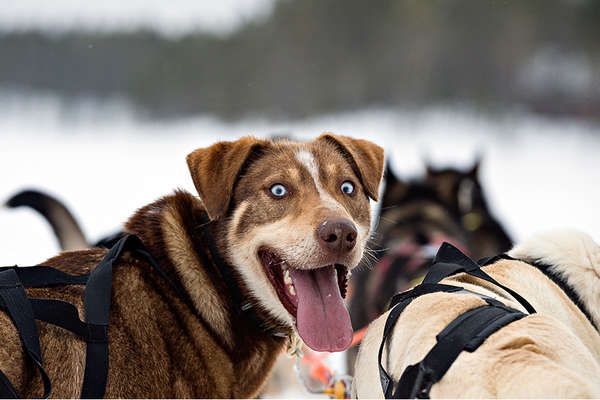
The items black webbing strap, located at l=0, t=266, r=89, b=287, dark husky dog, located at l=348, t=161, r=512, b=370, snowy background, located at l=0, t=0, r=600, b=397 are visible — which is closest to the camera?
black webbing strap, located at l=0, t=266, r=89, b=287

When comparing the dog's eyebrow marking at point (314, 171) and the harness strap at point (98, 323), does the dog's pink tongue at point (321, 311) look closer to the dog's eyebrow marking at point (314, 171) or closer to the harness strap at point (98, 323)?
the dog's eyebrow marking at point (314, 171)

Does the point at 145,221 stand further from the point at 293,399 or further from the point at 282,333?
the point at 293,399

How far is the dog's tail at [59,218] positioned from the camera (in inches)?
134

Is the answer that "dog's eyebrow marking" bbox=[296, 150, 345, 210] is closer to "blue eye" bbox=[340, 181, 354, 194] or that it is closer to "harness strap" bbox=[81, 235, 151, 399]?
"blue eye" bbox=[340, 181, 354, 194]

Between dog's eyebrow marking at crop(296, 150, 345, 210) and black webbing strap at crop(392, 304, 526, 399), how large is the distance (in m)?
0.73

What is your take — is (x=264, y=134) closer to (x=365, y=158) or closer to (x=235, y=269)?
(x=365, y=158)

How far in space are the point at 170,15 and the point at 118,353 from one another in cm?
1368

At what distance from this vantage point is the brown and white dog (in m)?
1.87

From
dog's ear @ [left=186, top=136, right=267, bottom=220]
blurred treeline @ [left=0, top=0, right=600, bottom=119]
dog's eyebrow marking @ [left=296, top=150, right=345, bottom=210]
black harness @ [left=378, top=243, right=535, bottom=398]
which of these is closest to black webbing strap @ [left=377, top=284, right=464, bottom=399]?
black harness @ [left=378, top=243, right=535, bottom=398]

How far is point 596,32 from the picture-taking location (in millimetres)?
14070

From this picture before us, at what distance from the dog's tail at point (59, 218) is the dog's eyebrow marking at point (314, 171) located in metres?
1.81

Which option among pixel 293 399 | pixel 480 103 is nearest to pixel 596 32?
pixel 480 103

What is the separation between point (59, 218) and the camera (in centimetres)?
343

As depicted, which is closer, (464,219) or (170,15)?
(464,219)
